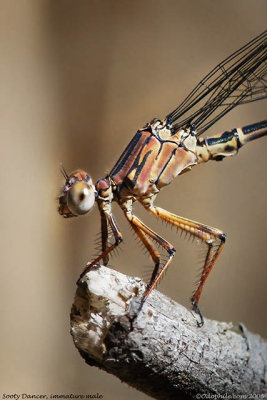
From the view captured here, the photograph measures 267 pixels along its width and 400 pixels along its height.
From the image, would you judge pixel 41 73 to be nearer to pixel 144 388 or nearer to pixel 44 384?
pixel 44 384

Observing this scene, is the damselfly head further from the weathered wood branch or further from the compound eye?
the weathered wood branch

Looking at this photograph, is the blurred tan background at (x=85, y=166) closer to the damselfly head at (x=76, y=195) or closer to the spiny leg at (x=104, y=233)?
the spiny leg at (x=104, y=233)

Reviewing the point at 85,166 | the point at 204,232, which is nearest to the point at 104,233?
the point at 204,232

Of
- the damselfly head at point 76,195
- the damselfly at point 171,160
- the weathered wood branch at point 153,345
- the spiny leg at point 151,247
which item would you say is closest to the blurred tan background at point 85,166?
the damselfly at point 171,160

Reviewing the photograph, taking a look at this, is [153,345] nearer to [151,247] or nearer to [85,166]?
[151,247]

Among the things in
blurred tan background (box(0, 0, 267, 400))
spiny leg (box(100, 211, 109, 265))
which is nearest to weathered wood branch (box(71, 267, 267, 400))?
spiny leg (box(100, 211, 109, 265))

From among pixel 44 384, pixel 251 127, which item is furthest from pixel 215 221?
pixel 44 384
